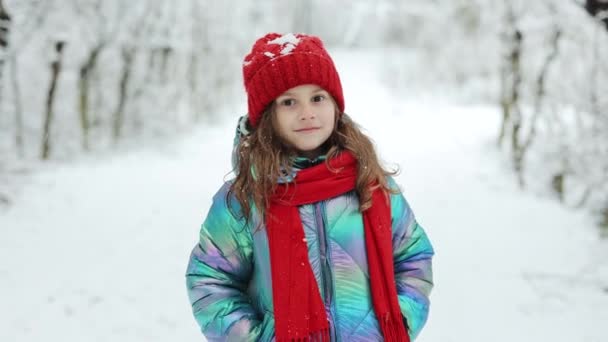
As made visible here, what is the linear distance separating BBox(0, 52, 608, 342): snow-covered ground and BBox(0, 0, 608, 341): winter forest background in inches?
16.8

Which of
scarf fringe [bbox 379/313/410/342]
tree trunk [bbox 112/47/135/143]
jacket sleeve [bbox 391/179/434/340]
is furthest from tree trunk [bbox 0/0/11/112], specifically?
scarf fringe [bbox 379/313/410/342]

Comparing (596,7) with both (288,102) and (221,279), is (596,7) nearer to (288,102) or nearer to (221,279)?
(288,102)

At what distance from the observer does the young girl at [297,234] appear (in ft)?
4.81

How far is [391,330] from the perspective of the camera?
151 cm

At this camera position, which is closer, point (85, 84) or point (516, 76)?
point (516, 76)

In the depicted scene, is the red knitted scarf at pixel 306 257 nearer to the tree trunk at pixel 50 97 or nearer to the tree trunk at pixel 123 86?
the tree trunk at pixel 50 97

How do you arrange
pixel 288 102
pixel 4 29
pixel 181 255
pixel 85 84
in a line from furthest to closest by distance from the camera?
pixel 85 84 < pixel 4 29 < pixel 181 255 < pixel 288 102

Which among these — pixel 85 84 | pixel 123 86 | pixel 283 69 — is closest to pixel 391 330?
pixel 283 69

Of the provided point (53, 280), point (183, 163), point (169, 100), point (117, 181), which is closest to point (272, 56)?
point (53, 280)

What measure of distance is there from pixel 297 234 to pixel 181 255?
3.72 m

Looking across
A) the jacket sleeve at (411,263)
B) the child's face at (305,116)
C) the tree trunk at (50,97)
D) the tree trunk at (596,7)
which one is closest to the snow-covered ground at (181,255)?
the tree trunk at (50,97)

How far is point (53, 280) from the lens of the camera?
421cm

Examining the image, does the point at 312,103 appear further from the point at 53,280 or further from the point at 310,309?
the point at 53,280

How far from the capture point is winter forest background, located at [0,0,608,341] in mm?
6691
